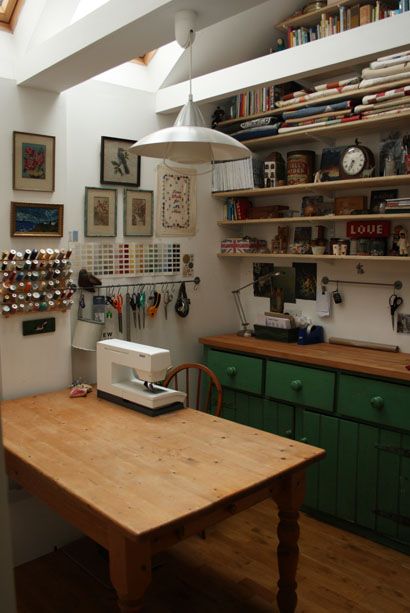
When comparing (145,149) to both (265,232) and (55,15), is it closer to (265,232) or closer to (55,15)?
(55,15)

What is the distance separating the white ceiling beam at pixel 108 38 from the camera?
6.57ft

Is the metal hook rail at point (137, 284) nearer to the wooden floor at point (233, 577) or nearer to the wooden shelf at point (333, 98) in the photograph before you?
the wooden shelf at point (333, 98)

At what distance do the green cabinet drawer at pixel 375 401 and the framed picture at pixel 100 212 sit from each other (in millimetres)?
1643

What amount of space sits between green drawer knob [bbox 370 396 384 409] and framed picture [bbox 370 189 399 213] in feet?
3.67

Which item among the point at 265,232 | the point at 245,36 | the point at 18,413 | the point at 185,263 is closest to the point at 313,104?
the point at 245,36

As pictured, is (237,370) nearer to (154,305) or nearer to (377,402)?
(154,305)

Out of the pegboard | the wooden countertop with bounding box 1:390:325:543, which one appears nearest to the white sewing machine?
the wooden countertop with bounding box 1:390:325:543

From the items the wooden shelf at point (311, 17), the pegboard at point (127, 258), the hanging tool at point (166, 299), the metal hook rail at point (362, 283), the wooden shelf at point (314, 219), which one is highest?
the wooden shelf at point (311, 17)

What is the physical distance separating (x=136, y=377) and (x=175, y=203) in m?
1.43

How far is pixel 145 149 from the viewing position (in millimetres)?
2184

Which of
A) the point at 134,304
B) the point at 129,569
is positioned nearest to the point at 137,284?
the point at 134,304

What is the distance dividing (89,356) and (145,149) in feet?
5.07

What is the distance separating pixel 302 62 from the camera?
113 inches

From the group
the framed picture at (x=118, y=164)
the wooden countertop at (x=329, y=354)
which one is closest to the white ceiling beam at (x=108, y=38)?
the framed picture at (x=118, y=164)
